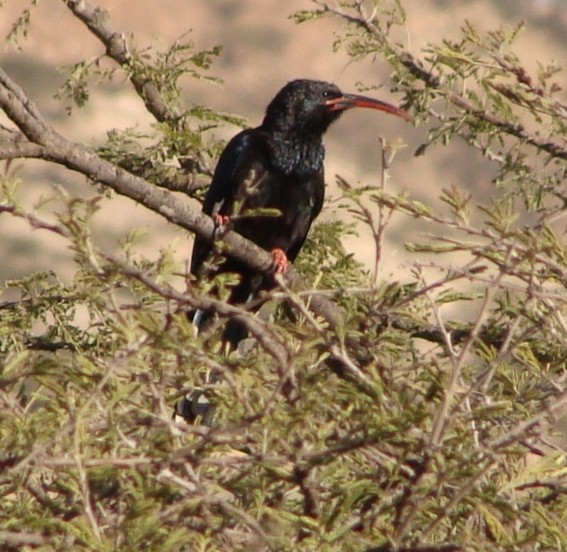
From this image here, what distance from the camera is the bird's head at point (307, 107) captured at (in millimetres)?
6645

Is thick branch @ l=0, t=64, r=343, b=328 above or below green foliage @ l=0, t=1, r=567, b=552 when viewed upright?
above

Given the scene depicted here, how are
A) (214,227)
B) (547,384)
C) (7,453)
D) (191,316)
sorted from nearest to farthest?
1. (7,453)
2. (547,384)
3. (214,227)
4. (191,316)

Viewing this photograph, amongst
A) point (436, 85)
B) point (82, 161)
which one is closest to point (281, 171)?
point (436, 85)

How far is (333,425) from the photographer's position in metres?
2.36

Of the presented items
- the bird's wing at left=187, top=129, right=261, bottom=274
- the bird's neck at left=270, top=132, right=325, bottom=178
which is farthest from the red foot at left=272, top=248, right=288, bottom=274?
the bird's neck at left=270, top=132, right=325, bottom=178

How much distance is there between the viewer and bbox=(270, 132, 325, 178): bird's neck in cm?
638

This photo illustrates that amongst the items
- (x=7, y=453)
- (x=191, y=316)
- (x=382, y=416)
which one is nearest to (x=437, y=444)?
(x=382, y=416)

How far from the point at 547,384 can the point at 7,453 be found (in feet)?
3.38

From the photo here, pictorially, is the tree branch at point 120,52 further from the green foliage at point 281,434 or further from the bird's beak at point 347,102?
the green foliage at point 281,434

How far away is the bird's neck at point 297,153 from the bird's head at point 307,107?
49 mm

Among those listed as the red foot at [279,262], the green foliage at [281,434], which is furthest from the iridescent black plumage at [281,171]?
the green foliage at [281,434]

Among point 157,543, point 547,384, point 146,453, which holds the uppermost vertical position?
point 547,384

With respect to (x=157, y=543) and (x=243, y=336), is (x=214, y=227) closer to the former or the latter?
(x=243, y=336)

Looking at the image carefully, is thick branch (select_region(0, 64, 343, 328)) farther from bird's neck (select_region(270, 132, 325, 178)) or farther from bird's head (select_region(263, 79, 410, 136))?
bird's head (select_region(263, 79, 410, 136))
